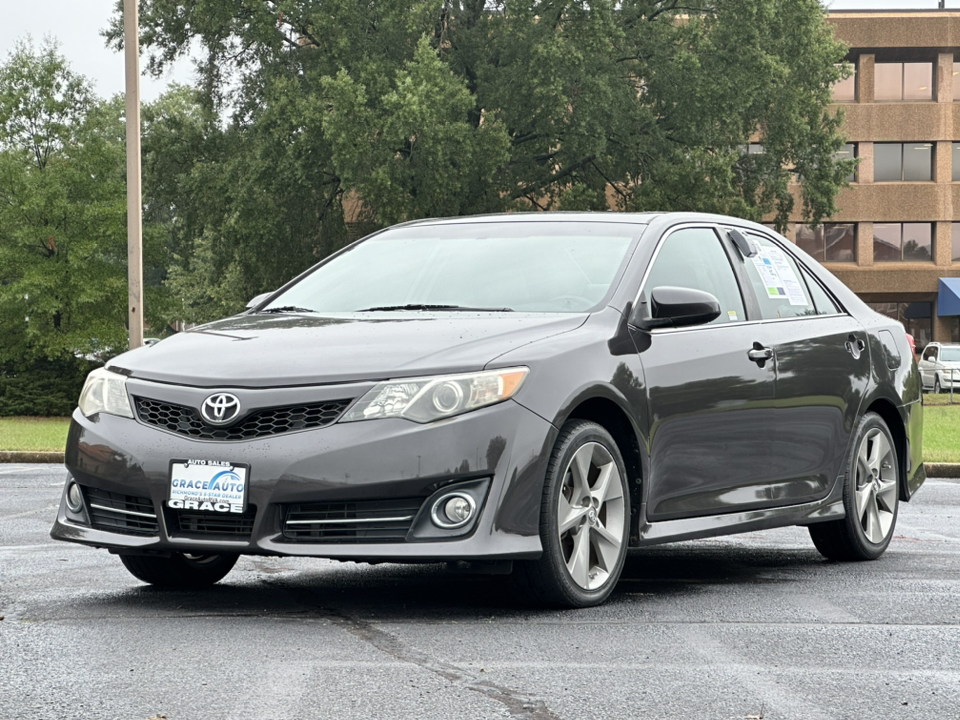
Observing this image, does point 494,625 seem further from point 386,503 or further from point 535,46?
point 535,46

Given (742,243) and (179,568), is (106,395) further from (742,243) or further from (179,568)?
(742,243)

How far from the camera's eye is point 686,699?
15.0 feet

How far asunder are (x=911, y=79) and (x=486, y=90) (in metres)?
36.6

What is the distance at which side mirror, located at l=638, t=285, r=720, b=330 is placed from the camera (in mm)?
6516

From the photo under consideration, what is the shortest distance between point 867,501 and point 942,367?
47.5m

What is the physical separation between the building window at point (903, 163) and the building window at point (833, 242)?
8.50 ft

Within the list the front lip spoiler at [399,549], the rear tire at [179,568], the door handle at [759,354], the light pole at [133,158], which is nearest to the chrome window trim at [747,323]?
the door handle at [759,354]

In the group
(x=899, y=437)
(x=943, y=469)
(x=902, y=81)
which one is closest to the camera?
(x=899, y=437)

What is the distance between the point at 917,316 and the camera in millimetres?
68125

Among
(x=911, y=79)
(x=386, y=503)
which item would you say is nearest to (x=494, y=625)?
(x=386, y=503)

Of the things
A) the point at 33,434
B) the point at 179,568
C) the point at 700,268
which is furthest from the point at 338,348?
the point at 33,434

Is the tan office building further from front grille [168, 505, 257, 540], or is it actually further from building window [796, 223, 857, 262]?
front grille [168, 505, 257, 540]

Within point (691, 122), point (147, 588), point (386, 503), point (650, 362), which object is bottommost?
point (147, 588)

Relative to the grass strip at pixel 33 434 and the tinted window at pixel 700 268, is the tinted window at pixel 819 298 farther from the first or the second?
the grass strip at pixel 33 434
